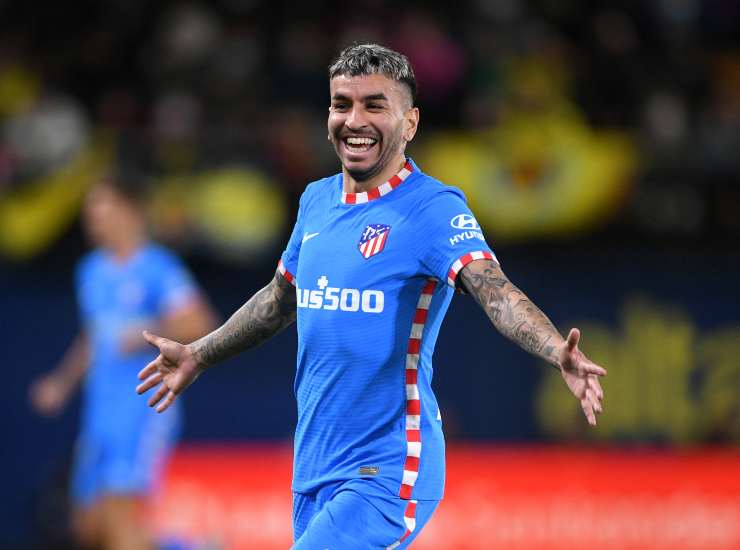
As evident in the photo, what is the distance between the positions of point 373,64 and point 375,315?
2.90ft

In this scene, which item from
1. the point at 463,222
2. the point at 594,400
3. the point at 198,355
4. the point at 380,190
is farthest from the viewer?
the point at 198,355

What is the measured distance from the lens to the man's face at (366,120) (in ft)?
15.4

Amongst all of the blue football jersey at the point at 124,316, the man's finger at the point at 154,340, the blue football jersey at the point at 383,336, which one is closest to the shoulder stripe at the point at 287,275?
the blue football jersey at the point at 383,336

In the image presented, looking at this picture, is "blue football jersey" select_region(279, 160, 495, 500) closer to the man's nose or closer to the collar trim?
the collar trim

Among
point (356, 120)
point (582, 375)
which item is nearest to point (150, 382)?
point (356, 120)

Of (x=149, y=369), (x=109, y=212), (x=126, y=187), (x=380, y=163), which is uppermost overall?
(x=126, y=187)

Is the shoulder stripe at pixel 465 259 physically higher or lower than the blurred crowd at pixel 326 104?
lower

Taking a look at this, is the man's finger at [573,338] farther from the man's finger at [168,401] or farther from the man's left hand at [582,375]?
the man's finger at [168,401]

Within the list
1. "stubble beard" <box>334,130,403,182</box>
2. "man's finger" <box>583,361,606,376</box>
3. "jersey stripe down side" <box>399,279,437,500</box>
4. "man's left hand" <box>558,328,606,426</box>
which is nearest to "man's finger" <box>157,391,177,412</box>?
"jersey stripe down side" <box>399,279,437,500</box>

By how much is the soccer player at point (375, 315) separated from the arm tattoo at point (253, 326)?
0.35 m

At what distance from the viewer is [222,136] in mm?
12031

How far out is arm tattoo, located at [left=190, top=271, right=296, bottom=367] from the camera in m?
5.21

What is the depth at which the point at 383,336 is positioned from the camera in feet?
15.2

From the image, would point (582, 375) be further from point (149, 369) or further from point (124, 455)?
point (124, 455)
